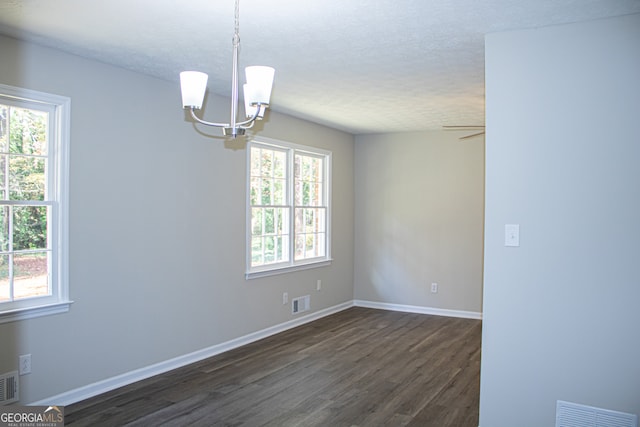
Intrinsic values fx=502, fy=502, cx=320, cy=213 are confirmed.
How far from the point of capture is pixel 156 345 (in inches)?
166

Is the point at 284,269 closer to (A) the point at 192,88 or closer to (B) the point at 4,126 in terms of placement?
(B) the point at 4,126

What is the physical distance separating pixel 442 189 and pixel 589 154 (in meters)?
3.94

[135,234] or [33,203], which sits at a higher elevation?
[33,203]

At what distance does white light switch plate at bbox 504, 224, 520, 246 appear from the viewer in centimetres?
300

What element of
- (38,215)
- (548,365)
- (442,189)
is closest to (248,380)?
(38,215)

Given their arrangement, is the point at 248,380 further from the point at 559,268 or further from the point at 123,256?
the point at 559,268

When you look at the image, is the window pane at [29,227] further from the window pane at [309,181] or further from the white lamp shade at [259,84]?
the window pane at [309,181]

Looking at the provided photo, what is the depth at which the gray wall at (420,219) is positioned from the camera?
6.59 m

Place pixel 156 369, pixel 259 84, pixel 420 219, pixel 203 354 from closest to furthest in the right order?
pixel 259 84 → pixel 156 369 → pixel 203 354 → pixel 420 219

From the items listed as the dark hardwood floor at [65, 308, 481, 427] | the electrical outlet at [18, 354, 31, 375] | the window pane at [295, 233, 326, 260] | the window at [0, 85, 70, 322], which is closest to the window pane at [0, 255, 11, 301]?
the window at [0, 85, 70, 322]

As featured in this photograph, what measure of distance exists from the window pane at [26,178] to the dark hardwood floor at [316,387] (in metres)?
1.49

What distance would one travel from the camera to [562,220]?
288 cm

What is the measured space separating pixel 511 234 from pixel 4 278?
10.6 ft

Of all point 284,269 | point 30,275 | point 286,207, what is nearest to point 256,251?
point 284,269
